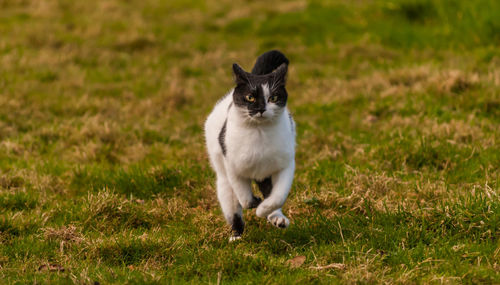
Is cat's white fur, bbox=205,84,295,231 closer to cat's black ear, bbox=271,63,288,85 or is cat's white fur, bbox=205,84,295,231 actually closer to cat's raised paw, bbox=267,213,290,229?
cat's raised paw, bbox=267,213,290,229

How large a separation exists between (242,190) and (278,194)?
345 millimetres

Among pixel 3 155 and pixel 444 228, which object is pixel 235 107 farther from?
pixel 3 155

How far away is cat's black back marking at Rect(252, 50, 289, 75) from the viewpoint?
4625 millimetres

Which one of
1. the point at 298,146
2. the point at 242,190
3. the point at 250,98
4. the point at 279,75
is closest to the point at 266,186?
the point at 242,190

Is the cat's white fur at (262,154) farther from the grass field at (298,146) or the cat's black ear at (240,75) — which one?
the grass field at (298,146)

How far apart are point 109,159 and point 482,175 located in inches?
161

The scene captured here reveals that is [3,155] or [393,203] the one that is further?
[3,155]

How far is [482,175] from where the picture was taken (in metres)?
5.41

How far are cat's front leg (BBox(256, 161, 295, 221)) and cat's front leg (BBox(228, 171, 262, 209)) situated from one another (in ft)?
0.62

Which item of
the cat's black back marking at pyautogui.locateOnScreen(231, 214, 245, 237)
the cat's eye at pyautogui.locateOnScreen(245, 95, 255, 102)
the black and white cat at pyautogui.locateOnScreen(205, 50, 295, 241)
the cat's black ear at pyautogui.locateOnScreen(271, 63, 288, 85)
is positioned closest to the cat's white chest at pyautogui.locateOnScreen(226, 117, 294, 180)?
the black and white cat at pyautogui.locateOnScreen(205, 50, 295, 241)

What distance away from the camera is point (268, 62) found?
4.66 m

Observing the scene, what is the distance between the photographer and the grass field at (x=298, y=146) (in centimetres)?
393

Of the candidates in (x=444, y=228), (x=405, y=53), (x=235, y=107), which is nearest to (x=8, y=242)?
(x=235, y=107)

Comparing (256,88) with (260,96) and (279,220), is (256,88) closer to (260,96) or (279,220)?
(260,96)
